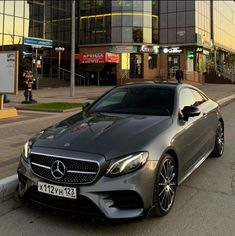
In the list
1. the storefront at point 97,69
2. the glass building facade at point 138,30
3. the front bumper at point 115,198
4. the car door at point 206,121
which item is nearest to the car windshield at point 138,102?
the car door at point 206,121

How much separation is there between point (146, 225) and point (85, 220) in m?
0.65

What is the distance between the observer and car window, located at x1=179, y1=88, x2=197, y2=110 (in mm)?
6074

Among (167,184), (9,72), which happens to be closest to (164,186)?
(167,184)

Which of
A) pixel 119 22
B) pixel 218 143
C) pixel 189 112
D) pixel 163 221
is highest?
pixel 119 22

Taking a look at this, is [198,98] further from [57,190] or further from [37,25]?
[37,25]

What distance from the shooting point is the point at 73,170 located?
4.29 m

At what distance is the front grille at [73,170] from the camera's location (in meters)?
4.23

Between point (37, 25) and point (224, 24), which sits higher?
point (224, 24)

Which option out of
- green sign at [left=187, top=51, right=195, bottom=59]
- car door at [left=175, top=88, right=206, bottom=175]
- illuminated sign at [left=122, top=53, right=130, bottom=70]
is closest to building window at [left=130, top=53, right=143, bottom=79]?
illuminated sign at [left=122, top=53, right=130, bottom=70]

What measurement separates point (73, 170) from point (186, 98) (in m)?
2.68

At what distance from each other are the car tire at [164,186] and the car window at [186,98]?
127 centimetres

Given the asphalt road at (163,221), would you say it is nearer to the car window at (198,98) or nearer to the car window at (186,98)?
the car window at (186,98)

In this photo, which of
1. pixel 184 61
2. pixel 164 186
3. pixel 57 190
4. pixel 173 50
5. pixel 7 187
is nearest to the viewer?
pixel 57 190

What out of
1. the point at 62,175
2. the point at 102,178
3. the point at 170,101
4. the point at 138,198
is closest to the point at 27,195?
the point at 62,175
